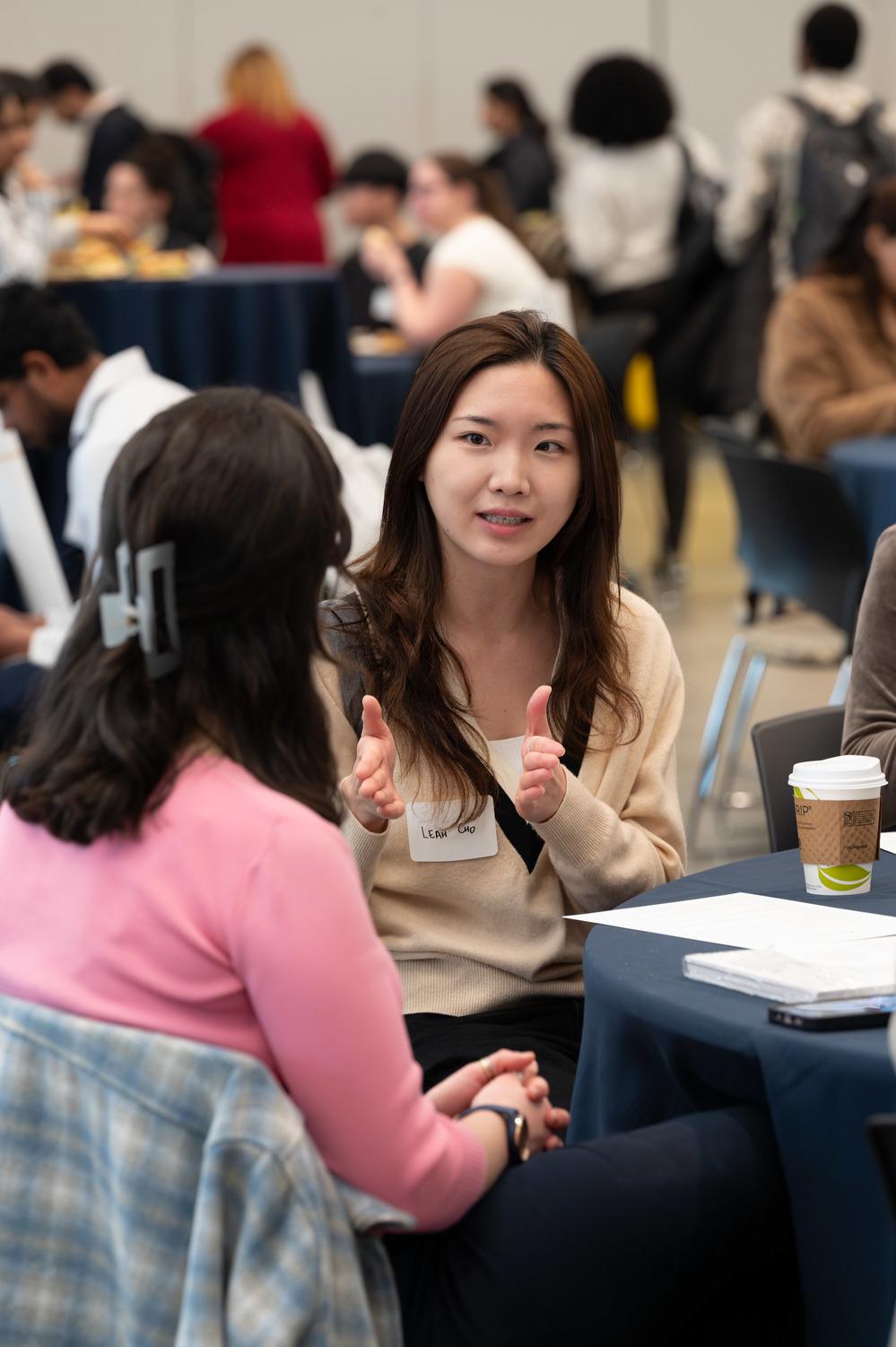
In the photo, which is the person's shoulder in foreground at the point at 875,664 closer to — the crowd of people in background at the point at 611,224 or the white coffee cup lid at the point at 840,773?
the white coffee cup lid at the point at 840,773

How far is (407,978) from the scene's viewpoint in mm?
2084

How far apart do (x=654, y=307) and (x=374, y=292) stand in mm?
1351

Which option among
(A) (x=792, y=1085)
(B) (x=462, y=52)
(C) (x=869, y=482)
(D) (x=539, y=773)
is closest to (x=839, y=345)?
(C) (x=869, y=482)

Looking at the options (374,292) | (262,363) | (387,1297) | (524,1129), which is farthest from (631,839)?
(374,292)

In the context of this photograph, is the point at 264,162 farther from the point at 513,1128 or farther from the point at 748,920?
the point at 513,1128

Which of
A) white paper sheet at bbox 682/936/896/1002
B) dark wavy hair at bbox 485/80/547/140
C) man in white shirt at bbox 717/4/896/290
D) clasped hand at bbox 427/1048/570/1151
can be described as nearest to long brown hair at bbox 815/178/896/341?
man in white shirt at bbox 717/4/896/290

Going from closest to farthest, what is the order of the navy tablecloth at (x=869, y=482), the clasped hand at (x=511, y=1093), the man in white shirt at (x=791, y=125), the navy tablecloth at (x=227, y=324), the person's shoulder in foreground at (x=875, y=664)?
the clasped hand at (x=511, y=1093)
the person's shoulder in foreground at (x=875, y=664)
the navy tablecloth at (x=869, y=482)
the navy tablecloth at (x=227, y=324)
the man in white shirt at (x=791, y=125)

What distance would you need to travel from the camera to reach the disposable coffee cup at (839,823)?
1.85 m

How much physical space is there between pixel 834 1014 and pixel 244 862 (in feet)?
1.64

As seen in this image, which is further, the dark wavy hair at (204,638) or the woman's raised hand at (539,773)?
the woman's raised hand at (539,773)

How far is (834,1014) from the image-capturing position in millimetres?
1483

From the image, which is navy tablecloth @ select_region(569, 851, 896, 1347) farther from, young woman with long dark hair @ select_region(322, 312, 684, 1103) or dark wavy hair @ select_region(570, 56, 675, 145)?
dark wavy hair @ select_region(570, 56, 675, 145)

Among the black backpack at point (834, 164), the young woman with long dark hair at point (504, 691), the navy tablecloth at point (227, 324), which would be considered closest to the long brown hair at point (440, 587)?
the young woman with long dark hair at point (504, 691)

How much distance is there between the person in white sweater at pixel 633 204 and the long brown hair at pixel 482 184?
0.59 meters
